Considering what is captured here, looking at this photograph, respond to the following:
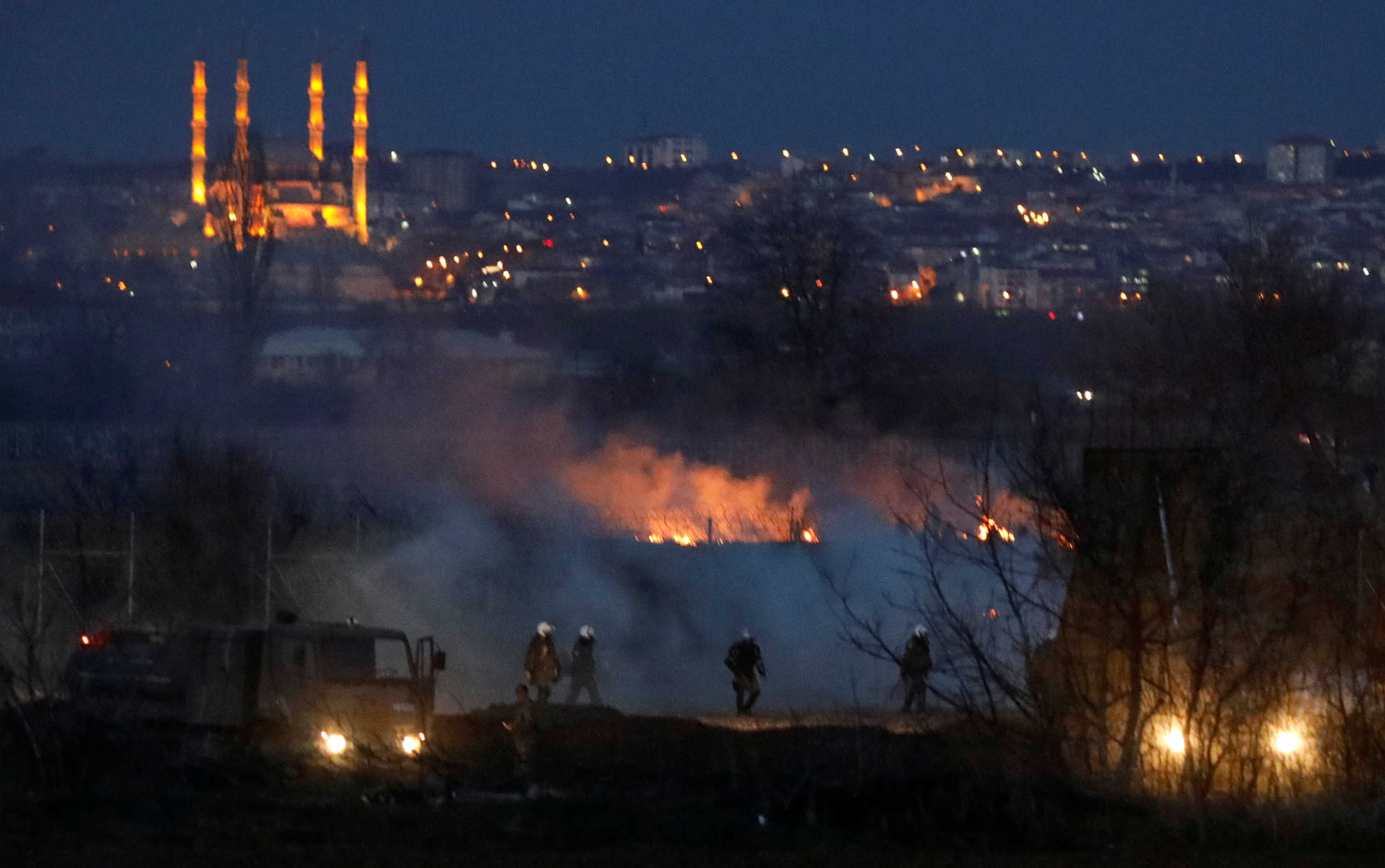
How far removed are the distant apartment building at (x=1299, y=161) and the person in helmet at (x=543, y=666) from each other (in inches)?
4354

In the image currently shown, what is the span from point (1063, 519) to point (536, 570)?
1415cm

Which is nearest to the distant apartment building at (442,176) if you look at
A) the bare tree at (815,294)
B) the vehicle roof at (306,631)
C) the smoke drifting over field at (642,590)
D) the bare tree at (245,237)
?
the bare tree at (245,237)

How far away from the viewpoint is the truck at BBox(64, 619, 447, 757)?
1365cm

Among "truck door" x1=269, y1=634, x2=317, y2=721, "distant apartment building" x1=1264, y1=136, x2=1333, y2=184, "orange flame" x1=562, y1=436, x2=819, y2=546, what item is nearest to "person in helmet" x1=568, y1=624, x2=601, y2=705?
"truck door" x1=269, y1=634, x2=317, y2=721

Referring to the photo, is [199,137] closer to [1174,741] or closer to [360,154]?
[360,154]

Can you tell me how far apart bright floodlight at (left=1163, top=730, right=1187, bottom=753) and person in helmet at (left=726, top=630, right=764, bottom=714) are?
274 inches

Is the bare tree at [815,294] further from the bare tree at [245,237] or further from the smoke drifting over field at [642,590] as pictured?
the bare tree at [245,237]

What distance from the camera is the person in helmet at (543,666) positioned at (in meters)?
17.5

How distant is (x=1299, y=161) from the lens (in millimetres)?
125375

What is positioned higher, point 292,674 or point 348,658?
point 348,658

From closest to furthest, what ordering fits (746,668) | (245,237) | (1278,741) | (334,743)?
(1278,741) → (334,743) → (746,668) → (245,237)

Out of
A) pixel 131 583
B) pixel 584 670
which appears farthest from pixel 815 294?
pixel 131 583

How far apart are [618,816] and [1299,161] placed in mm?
122991

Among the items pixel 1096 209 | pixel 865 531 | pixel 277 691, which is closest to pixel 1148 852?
pixel 277 691
